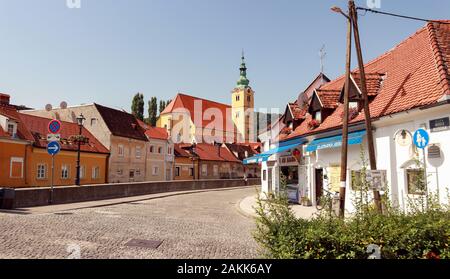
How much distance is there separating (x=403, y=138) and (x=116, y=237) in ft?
32.8

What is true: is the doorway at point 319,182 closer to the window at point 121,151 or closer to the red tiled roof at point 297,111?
the red tiled roof at point 297,111

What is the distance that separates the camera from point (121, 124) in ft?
137

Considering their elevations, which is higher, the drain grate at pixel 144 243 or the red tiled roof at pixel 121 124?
the red tiled roof at pixel 121 124

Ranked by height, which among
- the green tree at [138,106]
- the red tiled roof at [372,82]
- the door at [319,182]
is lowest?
the door at [319,182]

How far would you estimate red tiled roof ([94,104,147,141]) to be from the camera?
39513 mm

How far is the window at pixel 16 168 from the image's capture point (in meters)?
26.4

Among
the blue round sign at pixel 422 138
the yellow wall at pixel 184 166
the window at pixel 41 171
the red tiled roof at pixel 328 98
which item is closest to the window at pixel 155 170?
the yellow wall at pixel 184 166

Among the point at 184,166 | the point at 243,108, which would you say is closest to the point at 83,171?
the point at 184,166

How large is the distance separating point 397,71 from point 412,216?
425 inches

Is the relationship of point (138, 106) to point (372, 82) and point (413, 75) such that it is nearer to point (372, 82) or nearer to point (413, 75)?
point (372, 82)

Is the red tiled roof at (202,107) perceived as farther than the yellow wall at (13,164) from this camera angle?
Yes

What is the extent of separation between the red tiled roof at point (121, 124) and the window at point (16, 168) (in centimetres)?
1224

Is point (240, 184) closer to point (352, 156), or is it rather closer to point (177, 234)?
point (352, 156)
